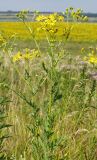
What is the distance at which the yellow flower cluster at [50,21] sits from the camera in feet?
9.46

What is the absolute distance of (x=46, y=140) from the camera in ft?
9.27

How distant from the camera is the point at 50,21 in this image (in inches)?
116

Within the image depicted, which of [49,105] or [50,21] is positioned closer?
[49,105]

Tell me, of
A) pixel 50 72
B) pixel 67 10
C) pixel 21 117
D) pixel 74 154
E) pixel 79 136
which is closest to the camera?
pixel 50 72

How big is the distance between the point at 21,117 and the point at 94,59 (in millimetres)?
1467

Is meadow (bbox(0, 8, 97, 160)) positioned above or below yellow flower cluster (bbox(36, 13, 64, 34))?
below

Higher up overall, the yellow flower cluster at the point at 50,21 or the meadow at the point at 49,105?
the yellow flower cluster at the point at 50,21

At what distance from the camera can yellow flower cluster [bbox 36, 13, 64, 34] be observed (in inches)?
113

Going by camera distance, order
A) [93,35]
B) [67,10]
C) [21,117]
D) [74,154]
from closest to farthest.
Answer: [67,10] → [74,154] → [21,117] → [93,35]

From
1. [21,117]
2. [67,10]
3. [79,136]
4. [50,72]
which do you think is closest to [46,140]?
[50,72]

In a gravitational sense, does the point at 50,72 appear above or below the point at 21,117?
above

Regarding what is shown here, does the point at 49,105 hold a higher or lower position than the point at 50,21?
lower

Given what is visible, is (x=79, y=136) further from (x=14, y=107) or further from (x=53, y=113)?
(x=53, y=113)

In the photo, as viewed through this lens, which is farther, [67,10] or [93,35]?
[93,35]
